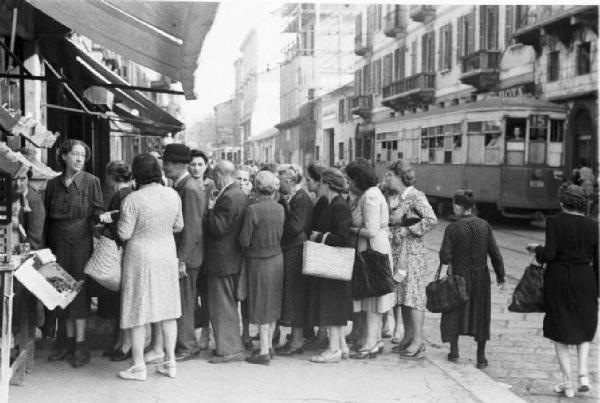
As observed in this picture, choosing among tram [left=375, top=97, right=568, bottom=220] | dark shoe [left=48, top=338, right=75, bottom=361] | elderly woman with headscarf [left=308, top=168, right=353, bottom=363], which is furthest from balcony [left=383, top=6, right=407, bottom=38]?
dark shoe [left=48, top=338, right=75, bottom=361]

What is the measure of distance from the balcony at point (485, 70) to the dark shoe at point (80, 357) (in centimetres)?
2267

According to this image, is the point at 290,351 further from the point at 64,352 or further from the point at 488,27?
the point at 488,27

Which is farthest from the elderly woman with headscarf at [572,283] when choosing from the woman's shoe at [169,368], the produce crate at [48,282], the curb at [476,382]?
the produce crate at [48,282]

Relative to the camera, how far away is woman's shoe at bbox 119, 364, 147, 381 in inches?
224

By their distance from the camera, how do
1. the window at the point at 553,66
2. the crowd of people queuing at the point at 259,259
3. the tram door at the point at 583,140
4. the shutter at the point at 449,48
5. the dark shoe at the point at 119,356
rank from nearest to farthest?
1. the crowd of people queuing at the point at 259,259
2. the dark shoe at the point at 119,356
3. the tram door at the point at 583,140
4. the window at the point at 553,66
5. the shutter at the point at 449,48

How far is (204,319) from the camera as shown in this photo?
6.75m

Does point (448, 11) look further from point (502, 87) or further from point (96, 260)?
point (96, 260)

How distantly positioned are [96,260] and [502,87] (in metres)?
23.1

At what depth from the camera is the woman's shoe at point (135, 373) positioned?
5.68m

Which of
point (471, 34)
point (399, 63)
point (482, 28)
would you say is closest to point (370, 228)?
point (482, 28)

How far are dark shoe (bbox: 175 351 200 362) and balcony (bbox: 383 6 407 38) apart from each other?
3184 cm

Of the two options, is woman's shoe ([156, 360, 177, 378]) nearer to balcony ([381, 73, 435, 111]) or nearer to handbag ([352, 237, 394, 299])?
handbag ([352, 237, 394, 299])

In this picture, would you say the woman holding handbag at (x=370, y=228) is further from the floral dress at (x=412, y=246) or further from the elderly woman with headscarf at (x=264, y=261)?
the elderly woman with headscarf at (x=264, y=261)

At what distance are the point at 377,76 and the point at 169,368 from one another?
37.2 meters
